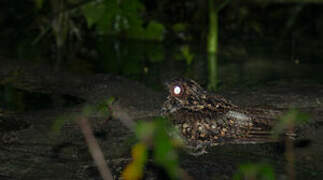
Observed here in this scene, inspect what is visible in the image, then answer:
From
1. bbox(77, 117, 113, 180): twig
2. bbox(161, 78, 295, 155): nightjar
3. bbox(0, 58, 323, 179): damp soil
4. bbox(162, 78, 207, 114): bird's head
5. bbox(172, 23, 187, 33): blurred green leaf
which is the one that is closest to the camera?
bbox(77, 117, 113, 180): twig

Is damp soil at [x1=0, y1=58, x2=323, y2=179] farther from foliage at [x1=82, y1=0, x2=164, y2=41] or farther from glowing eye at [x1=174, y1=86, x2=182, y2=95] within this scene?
foliage at [x1=82, y1=0, x2=164, y2=41]

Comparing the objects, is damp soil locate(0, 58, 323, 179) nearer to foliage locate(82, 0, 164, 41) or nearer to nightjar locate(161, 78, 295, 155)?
nightjar locate(161, 78, 295, 155)

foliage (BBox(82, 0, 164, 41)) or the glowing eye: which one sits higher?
foliage (BBox(82, 0, 164, 41))

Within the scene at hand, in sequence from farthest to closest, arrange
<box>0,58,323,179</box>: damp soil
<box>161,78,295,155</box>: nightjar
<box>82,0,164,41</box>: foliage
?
<box>82,0,164,41</box>: foliage
<box>161,78,295,155</box>: nightjar
<box>0,58,323,179</box>: damp soil

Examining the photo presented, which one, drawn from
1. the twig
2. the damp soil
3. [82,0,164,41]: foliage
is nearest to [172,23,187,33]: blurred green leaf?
[82,0,164,41]: foliage

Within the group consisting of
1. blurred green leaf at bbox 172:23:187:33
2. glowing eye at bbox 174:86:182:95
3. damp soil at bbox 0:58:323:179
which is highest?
blurred green leaf at bbox 172:23:187:33

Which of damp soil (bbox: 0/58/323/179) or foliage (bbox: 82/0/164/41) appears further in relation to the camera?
foliage (bbox: 82/0/164/41)

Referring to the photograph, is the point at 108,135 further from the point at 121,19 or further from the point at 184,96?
the point at 121,19

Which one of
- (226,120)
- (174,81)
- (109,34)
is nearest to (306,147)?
(226,120)

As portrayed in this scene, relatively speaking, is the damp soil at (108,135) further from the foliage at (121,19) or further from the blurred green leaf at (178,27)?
the blurred green leaf at (178,27)
